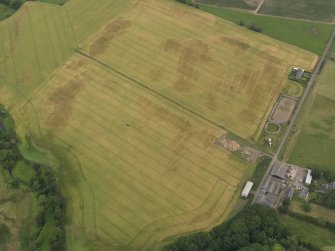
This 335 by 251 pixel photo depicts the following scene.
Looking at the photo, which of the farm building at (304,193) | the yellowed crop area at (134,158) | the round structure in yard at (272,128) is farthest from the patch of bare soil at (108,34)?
the farm building at (304,193)

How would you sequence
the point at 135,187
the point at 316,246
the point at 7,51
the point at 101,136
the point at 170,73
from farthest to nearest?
the point at 7,51 → the point at 170,73 → the point at 101,136 → the point at 135,187 → the point at 316,246

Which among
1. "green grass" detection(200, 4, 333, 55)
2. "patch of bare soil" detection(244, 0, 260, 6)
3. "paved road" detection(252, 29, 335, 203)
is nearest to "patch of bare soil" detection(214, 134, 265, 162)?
"paved road" detection(252, 29, 335, 203)

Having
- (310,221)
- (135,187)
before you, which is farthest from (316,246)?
(135,187)

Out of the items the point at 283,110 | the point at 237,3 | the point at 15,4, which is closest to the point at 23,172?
the point at 283,110

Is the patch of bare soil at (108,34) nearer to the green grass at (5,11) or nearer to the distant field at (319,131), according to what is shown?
the green grass at (5,11)

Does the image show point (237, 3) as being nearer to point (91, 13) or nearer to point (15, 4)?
point (91, 13)

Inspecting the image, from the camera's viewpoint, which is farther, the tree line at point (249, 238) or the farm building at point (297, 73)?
the farm building at point (297, 73)

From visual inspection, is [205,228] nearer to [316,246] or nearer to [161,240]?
[161,240]
